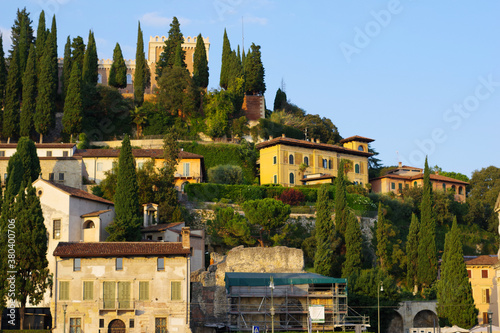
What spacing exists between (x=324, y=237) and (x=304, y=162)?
837 inches

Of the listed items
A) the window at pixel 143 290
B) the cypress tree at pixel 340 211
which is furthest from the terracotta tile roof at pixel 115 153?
the window at pixel 143 290

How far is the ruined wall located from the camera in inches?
1916

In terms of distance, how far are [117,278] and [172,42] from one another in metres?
59.5

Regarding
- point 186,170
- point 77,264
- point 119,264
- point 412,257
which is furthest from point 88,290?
point 186,170

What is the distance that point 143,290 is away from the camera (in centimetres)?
4541

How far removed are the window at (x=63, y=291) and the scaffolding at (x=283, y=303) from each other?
9.73m

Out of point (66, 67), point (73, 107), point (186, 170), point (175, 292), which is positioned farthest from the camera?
point (66, 67)

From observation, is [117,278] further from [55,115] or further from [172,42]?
[172,42]

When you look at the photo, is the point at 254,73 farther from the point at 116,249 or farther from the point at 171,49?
the point at 116,249

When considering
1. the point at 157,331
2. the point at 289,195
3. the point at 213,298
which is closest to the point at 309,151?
the point at 289,195

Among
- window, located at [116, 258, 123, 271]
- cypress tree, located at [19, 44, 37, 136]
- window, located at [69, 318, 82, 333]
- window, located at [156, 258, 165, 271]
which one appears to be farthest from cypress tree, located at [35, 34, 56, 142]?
window, located at [156, 258, 165, 271]

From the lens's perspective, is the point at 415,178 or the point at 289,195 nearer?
the point at 289,195

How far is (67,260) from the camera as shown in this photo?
45.8 metres

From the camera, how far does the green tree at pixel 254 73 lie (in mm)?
99562
